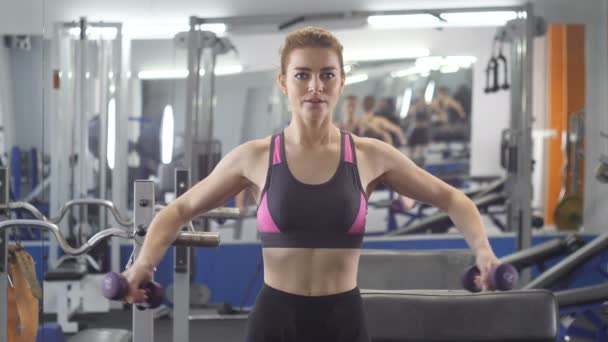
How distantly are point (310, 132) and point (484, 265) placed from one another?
44 centimetres

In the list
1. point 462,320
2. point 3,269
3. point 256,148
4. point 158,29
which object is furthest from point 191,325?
point 256,148

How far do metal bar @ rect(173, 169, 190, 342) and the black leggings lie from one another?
1.24 metres

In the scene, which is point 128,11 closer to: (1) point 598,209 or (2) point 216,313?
(2) point 216,313

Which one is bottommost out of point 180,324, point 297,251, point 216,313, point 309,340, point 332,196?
point 216,313

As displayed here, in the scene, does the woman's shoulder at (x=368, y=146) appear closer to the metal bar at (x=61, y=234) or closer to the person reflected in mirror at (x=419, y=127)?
the metal bar at (x=61, y=234)

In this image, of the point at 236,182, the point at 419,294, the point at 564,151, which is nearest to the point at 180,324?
the point at 419,294

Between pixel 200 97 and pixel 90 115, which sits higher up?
pixel 200 97

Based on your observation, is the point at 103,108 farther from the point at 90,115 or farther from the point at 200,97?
the point at 200,97

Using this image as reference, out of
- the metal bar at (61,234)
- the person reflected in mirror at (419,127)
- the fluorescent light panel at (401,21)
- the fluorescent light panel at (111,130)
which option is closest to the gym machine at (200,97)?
the fluorescent light panel at (111,130)

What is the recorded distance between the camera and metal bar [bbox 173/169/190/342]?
2751 millimetres

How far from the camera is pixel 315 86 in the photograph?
1477 mm

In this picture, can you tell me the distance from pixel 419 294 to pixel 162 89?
12.4 feet

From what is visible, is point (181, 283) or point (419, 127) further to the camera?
point (419, 127)

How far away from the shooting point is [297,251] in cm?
146
